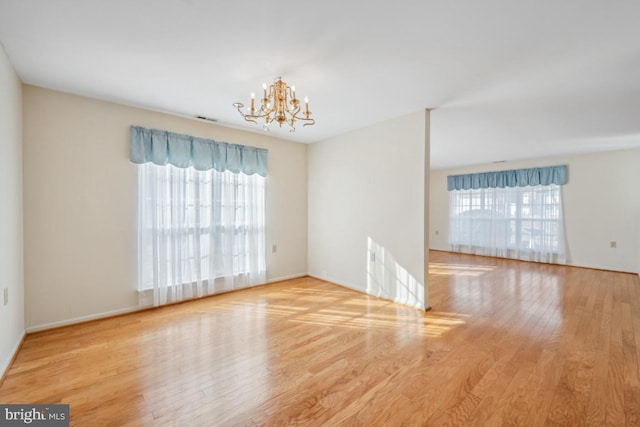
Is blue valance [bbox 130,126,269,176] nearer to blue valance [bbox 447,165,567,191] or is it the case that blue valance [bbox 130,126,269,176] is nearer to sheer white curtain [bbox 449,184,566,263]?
blue valance [bbox 447,165,567,191]

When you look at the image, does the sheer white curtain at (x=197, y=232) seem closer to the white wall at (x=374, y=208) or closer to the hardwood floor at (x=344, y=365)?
the hardwood floor at (x=344, y=365)

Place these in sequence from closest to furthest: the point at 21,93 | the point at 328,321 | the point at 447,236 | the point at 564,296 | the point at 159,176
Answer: the point at 21,93 < the point at 328,321 < the point at 159,176 < the point at 564,296 < the point at 447,236

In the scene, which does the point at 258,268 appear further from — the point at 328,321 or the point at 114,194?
the point at 114,194

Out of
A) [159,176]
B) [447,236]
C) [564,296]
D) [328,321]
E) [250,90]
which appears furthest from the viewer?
[447,236]

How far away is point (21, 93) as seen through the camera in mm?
2551

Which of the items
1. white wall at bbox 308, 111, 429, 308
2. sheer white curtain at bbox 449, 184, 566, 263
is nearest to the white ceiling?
white wall at bbox 308, 111, 429, 308

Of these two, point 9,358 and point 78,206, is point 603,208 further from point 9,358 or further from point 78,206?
point 9,358

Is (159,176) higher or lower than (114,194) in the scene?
higher

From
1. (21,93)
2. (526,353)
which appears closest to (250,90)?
(21,93)

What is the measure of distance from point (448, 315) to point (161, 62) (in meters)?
3.85

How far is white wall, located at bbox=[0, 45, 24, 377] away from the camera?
1986 millimetres

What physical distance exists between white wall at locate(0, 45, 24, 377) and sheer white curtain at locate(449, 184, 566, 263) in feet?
27.2

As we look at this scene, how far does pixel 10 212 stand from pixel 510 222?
844cm

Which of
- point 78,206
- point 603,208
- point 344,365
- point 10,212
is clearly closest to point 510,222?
point 603,208
